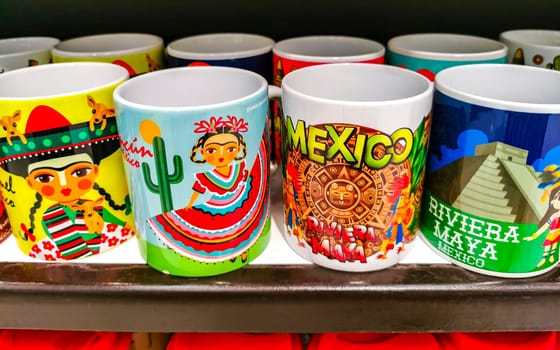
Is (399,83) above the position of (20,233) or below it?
above

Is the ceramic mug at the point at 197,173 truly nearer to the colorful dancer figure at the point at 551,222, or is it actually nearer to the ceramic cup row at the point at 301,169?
the ceramic cup row at the point at 301,169

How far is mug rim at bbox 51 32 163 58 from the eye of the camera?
2.35ft

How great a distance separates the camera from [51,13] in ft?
2.99

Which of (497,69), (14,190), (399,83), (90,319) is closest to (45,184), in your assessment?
(14,190)

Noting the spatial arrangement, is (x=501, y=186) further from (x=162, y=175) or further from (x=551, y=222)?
(x=162, y=175)

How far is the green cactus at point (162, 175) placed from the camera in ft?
1.74

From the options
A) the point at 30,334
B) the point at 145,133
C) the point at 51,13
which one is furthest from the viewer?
the point at 51,13

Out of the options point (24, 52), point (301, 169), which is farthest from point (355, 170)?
point (24, 52)

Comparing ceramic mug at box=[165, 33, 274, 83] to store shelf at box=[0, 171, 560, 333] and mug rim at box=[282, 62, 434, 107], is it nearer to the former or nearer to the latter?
mug rim at box=[282, 62, 434, 107]

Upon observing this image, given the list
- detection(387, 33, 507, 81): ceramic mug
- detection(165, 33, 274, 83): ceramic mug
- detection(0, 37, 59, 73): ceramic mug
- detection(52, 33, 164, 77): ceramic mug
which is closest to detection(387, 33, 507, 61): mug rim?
detection(387, 33, 507, 81): ceramic mug

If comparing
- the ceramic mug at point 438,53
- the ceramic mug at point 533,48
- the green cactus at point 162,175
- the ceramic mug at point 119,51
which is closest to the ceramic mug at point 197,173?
the green cactus at point 162,175

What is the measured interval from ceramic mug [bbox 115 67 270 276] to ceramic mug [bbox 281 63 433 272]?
0.15 ft

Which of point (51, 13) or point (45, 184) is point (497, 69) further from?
point (51, 13)

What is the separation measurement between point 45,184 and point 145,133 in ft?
0.45
